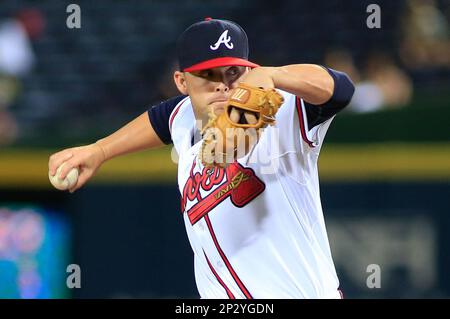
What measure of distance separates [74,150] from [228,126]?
39.9 inches

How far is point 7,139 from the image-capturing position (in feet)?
26.6

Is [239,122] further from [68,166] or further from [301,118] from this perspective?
[68,166]

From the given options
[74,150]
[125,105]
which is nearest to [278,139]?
[74,150]

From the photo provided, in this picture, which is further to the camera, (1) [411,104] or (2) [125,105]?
(2) [125,105]

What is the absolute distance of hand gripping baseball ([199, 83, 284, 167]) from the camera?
280 centimetres

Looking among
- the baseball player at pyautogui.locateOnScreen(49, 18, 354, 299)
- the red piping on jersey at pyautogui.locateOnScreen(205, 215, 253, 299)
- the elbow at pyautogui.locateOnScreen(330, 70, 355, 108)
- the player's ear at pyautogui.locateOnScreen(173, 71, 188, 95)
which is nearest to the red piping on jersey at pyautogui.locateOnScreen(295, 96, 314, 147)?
the baseball player at pyautogui.locateOnScreen(49, 18, 354, 299)

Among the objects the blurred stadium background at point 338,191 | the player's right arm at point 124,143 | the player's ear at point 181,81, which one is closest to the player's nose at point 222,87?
the player's ear at point 181,81

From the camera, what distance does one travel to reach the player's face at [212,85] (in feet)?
11.0

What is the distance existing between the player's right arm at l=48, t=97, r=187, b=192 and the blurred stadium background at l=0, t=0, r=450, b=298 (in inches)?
116

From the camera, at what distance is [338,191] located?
266 inches

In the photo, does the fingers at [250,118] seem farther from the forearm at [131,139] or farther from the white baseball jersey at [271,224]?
the forearm at [131,139]

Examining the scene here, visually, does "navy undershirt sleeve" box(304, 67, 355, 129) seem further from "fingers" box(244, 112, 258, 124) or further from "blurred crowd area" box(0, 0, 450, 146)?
"blurred crowd area" box(0, 0, 450, 146)

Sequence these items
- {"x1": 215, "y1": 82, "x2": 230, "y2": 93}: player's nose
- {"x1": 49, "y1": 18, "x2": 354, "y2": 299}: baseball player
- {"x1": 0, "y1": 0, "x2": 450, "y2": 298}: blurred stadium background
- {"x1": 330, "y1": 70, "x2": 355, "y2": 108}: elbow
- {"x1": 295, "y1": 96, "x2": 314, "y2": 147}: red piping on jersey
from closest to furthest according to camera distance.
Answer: {"x1": 330, "y1": 70, "x2": 355, "y2": 108}: elbow → {"x1": 295, "y1": 96, "x2": 314, "y2": 147}: red piping on jersey → {"x1": 49, "y1": 18, "x2": 354, "y2": 299}: baseball player → {"x1": 215, "y1": 82, "x2": 230, "y2": 93}: player's nose → {"x1": 0, "y1": 0, "x2": 450, "y2": 298}: blurred stadium background
